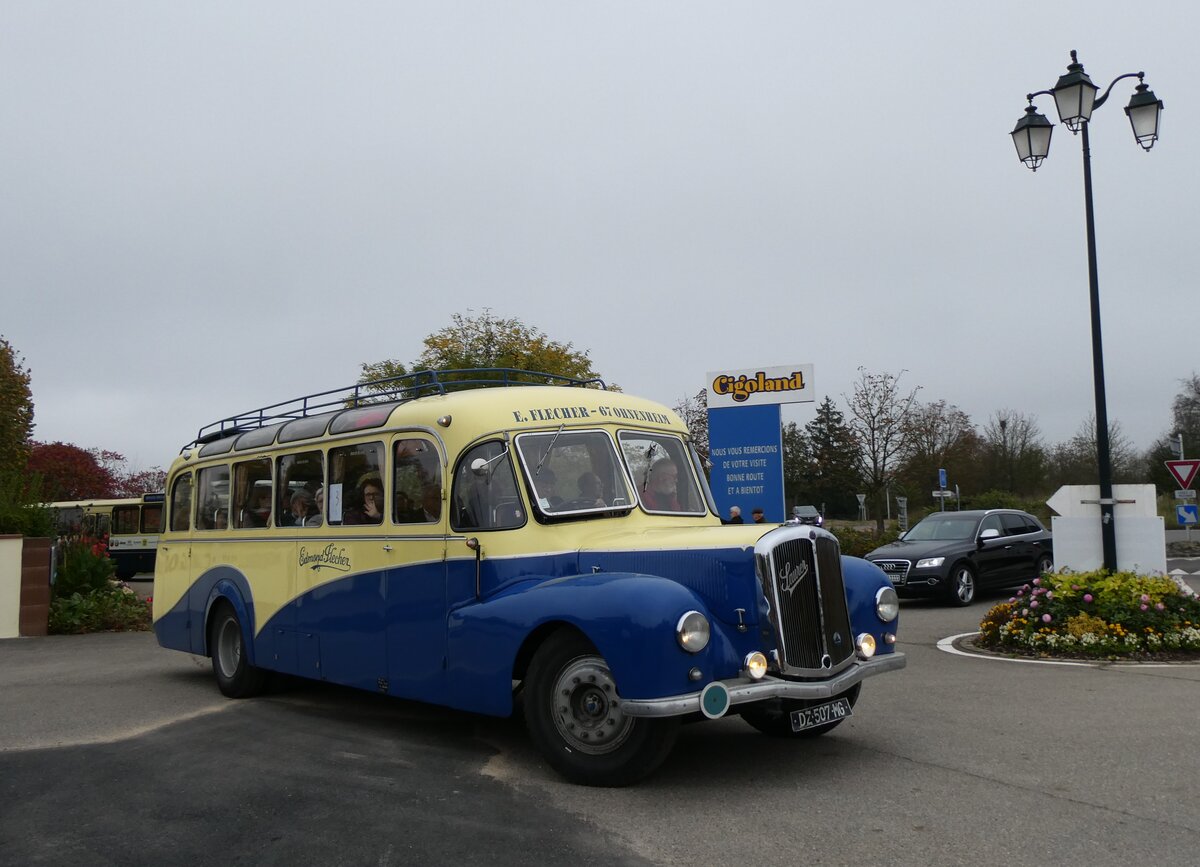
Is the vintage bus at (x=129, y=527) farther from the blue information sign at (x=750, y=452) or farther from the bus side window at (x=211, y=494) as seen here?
the bus side window at (x=211, y=494)

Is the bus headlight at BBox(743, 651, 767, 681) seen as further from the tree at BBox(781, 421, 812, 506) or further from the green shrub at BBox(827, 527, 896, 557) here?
the tree at BBox(781, 421, 812, 506)

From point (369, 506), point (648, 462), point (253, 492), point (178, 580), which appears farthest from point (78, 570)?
point (648, 462)

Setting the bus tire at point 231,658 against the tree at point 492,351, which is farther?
the tree at point 492,351

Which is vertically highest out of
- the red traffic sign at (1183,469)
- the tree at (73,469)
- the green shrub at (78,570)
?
the tree at (73,469)

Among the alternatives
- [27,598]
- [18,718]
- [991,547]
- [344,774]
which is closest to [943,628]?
[991,547]

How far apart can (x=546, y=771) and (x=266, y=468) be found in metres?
4.76

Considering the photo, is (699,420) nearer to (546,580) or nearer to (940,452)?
(940,452)

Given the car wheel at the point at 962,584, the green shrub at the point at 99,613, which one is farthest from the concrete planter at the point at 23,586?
the car wheel at the point at 962,584

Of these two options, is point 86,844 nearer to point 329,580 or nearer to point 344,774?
point 344,774

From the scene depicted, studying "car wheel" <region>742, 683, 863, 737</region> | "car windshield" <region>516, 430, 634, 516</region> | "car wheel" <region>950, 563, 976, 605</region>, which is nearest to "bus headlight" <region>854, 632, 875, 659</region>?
"car wheel" <region>742, 683, 863, 737</region>

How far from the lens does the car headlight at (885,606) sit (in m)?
7.19

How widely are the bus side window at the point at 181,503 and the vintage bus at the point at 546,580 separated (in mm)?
1548

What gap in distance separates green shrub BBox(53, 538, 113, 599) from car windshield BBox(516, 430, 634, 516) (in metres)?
13.2

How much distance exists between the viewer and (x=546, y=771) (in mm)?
6523
